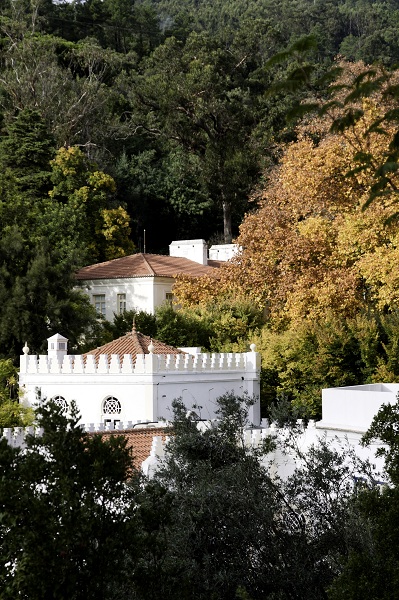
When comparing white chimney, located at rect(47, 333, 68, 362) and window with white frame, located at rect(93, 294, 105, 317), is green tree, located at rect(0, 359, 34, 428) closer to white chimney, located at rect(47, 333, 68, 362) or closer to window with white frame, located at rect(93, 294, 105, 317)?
white chimney, located at rect(47, 333, 68, 362)

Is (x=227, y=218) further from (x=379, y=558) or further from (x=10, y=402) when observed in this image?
(x=379, y=558)

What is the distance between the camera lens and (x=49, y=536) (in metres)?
10.2

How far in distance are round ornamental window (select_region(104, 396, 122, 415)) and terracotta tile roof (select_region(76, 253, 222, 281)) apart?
14584mm

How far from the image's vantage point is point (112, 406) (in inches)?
1382

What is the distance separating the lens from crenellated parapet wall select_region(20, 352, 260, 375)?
34.5 meters

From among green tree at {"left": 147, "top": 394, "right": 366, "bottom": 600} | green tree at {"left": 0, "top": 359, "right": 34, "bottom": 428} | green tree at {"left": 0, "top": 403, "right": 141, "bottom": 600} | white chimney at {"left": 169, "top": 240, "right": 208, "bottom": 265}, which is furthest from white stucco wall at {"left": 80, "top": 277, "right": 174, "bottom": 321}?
green tree at {"left": 0, "top": 403, "right": 141, "bottom": 600}

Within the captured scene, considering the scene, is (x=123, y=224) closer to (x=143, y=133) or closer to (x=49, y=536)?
(x=143, y=133)

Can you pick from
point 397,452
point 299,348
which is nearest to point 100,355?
point 299,348

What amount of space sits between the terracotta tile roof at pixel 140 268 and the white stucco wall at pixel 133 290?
22cm

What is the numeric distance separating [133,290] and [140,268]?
1.05 m

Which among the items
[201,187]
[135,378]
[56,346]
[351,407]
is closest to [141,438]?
[135,378]

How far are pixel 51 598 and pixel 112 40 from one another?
271 ft

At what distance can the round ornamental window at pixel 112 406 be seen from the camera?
115ft

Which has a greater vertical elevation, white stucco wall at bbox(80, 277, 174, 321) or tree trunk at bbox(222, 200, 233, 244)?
tree trunk at bbox(222, 200, 233, 244)
